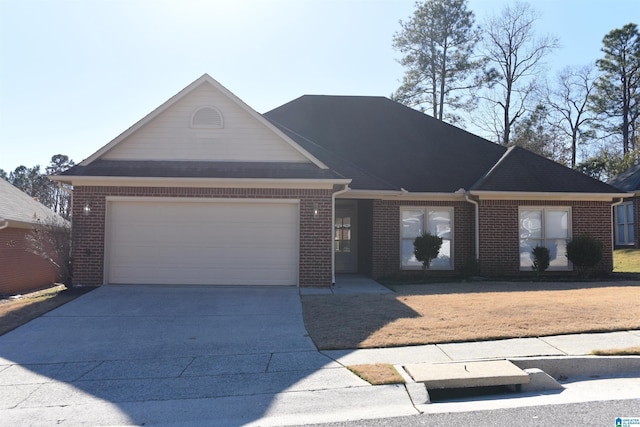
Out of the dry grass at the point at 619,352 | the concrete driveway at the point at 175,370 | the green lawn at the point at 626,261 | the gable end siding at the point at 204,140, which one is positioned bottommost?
the concrete driveway at the point at 175,370

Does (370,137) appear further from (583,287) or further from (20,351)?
(20,351)

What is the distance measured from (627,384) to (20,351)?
27.3ft

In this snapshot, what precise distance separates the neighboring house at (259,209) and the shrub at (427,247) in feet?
2.05

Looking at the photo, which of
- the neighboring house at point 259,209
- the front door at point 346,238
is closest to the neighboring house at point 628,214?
the neighboring house at point 259,209

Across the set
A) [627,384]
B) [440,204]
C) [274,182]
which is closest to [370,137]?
[440,204]

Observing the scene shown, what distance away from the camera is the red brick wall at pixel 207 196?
11352 millimetres

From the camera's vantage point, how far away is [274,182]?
448 inches

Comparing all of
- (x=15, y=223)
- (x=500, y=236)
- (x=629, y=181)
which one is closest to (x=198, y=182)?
(x=500, y=236)

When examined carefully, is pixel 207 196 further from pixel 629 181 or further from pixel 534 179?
pixel 629 181

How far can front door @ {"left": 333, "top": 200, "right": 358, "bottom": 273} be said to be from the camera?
15875 millimetres

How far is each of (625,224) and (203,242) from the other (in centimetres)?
2161

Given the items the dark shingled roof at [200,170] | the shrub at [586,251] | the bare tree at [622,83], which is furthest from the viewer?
the bare tree at [622,83]

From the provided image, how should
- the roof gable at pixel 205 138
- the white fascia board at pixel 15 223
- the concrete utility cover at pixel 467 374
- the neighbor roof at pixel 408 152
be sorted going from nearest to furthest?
the concrete utility cover at pixel 467 374, the roof gable at pixel 205 138, the neighbor roof at pixel 408 152, the white fascia board at pixel 15 223

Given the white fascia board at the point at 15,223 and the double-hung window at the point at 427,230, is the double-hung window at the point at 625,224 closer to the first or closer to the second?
the double-hung window at the point at 427,230
